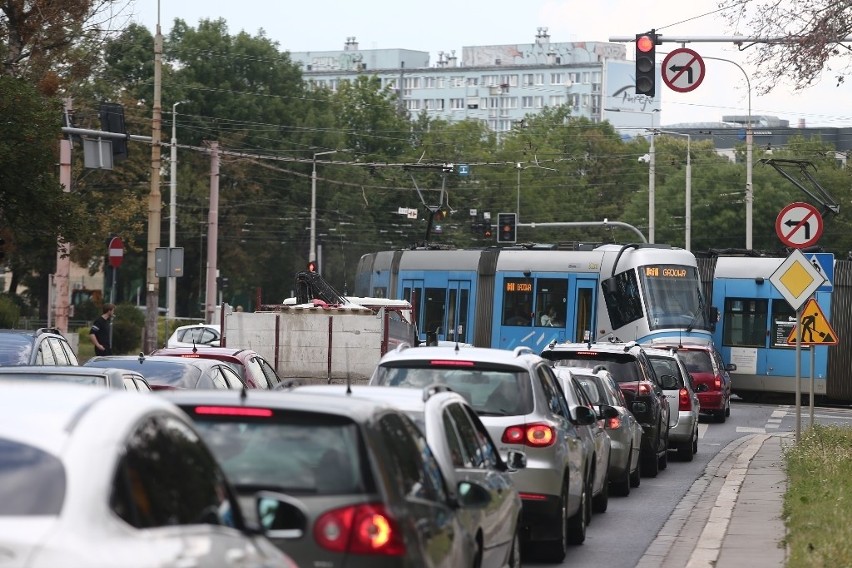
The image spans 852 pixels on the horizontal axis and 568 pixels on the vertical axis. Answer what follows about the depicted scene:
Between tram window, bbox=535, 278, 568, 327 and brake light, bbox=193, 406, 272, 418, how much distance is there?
113 ft

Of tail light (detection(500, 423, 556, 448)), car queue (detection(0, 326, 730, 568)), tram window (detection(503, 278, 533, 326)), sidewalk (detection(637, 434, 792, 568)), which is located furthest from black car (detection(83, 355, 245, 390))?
tram window (detection(503, 278, 533, 326))

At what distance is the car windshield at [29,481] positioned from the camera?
13.7 feet

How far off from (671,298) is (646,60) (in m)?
17.4

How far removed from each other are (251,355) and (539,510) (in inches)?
395

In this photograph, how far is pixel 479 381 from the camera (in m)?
12.3

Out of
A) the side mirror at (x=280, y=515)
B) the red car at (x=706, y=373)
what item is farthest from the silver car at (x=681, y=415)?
the side mirror at (x=280, y=515)

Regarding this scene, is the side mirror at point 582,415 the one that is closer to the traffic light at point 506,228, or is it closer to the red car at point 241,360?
the red car at point 241,360

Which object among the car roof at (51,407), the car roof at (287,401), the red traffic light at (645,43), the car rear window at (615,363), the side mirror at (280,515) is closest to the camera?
the car roof at (51,407)

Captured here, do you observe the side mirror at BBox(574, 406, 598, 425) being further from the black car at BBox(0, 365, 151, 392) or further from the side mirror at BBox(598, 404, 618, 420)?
the black car at BBox(0, 365, 151, 392)

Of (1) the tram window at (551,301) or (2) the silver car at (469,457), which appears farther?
(1) the tram window at (551,301)

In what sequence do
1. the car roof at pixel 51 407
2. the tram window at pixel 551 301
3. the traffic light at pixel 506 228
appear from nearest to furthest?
the car roof at pixel 51 407 < the tram window at pixel 551 301 < the traffic light at pixel 506 228

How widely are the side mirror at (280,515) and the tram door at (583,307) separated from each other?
3470 centimetres

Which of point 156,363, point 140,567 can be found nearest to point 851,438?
point 156,363

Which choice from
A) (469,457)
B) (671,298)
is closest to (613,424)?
(469,457)
